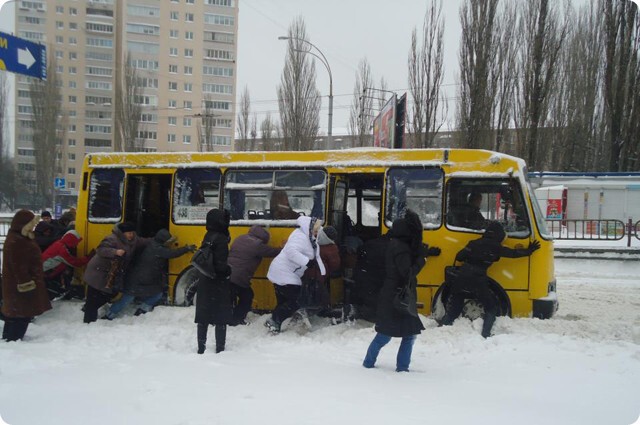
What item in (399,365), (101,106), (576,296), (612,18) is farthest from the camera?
(101,106)

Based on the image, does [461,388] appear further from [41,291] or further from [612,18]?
[612,18]

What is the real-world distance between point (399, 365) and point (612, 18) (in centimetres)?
1320

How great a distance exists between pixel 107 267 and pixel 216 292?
8.70 ft

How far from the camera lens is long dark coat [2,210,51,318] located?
6.45 meters

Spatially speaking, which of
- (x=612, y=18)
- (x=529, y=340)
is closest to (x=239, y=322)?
(x=529, y=340)

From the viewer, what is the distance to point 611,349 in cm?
609

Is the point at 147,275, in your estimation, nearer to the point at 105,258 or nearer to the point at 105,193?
the point at 105,258

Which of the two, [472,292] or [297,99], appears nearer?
[472,292]

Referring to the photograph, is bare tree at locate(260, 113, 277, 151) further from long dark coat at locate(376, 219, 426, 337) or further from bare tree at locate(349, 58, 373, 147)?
long dark coat at locate(376, 219, 426, 337)

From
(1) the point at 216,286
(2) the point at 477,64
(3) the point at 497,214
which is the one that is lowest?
(1) the point at 216,286

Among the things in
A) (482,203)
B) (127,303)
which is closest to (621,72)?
(482,203)

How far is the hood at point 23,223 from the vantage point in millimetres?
6465

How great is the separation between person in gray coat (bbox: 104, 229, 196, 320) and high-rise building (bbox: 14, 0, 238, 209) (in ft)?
189

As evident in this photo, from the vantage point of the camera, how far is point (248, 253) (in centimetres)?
741
